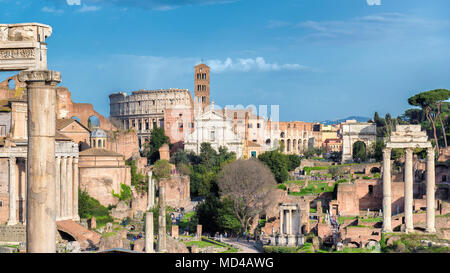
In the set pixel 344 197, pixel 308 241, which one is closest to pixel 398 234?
pixel 308 241

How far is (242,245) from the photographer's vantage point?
37375 millimetres

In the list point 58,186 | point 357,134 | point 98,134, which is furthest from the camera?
point 357,134

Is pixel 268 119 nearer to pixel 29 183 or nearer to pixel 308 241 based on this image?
pixel 308 241

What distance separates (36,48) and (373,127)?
6780 centimetres

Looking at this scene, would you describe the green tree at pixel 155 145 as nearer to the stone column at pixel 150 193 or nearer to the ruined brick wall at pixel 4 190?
the stone column at pixel 150 193

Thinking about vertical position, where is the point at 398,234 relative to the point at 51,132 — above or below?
below

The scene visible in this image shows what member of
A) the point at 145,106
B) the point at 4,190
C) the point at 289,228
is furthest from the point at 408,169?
the point at 145,106

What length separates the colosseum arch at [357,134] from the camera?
75.5m

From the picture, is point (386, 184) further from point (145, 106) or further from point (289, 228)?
point (145, 106)

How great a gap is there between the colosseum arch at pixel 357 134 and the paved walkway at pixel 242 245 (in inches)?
1452

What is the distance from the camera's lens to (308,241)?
36406 millimetres

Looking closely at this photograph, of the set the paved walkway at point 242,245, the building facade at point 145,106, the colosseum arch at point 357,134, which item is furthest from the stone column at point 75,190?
the building facade at point 145,106

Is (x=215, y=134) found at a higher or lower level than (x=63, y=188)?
higher

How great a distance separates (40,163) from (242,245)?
26654 millimetres
